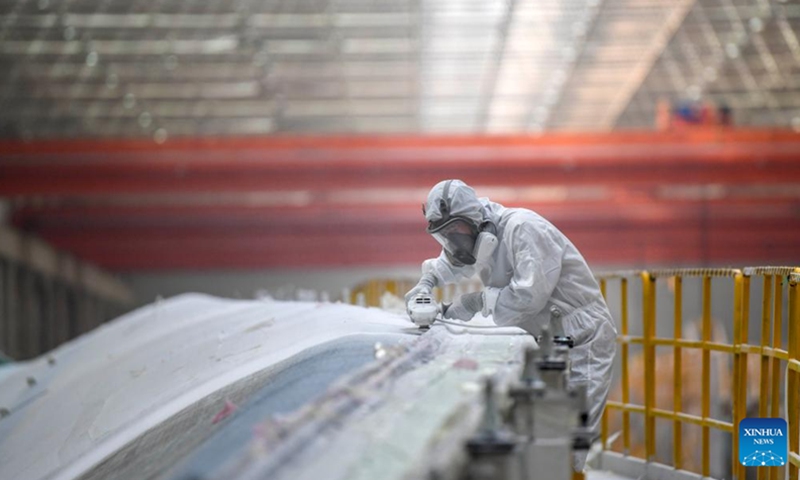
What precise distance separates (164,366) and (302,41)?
1229 centimetres

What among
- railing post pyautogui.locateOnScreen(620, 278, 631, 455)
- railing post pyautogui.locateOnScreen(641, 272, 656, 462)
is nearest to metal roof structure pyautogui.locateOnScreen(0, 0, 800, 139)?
railing post pyautogui.locateOnScreen(620, 278, 631, 455)

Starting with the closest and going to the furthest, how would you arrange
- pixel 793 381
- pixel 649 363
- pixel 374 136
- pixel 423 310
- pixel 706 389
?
1. pixel 793 381
2. pixel 423 310
3. pixel 706 389
4. pixel 649 363
5. pixel 374 136

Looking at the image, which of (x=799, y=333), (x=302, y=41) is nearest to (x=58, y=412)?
(x=799, y=333)

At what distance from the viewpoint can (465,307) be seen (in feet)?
21.2

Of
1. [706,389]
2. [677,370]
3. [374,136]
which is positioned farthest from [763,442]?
[374,136]

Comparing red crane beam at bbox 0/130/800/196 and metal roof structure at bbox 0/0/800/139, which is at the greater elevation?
→ metal roof structure at bbox 0/0/800/139

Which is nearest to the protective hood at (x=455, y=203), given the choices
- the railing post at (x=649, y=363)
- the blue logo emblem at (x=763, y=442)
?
the blue logo emblem at (x=763, y=442)

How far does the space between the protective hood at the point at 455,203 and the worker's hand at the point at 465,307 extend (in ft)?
1.77

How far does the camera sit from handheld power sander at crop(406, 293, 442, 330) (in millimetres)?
5988

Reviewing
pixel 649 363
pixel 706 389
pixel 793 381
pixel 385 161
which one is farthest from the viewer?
pixel 385 161

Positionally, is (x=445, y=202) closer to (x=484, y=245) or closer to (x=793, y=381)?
(x=484, y=245)

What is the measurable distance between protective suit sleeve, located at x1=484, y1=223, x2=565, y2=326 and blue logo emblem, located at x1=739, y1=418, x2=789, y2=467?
4.24 ft

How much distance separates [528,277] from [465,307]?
0.72 m

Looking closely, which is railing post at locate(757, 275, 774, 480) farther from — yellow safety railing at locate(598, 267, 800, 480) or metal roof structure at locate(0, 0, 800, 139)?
metal roof structure at locate(0, 0, 800, 139)
